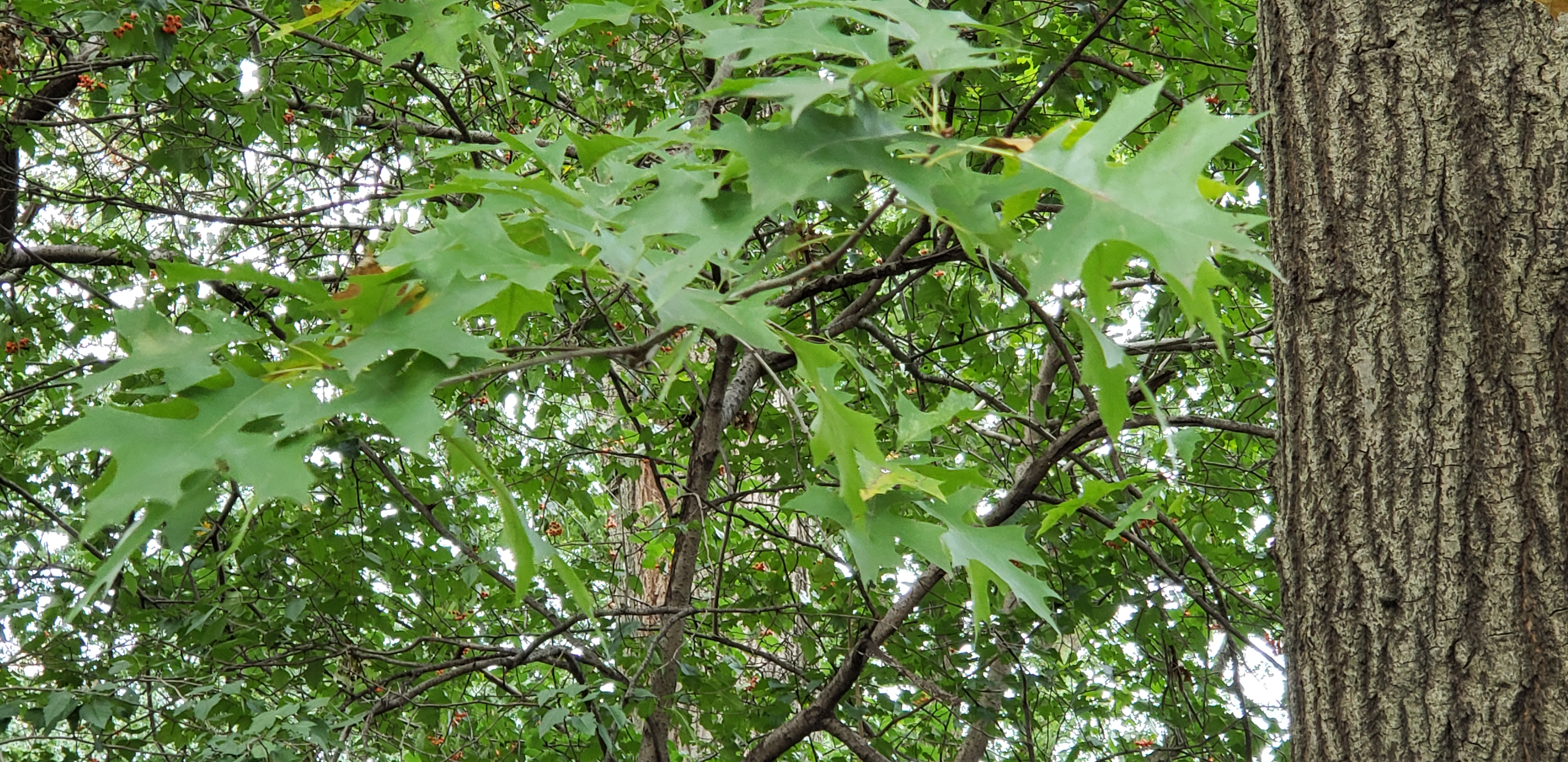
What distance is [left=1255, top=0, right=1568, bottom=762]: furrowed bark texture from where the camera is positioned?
4.22ft

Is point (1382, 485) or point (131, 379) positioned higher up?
point (131, 379)

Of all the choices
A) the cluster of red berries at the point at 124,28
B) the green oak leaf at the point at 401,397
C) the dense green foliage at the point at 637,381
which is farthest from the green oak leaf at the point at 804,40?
the cluster of red berries at the point at 124,28

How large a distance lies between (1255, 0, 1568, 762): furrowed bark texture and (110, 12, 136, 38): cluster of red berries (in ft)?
7.81

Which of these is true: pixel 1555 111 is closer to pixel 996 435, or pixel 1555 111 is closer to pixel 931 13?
pixel 931 13

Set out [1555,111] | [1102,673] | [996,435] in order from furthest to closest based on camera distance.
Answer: [1102,673], [996,435], [1555,111]

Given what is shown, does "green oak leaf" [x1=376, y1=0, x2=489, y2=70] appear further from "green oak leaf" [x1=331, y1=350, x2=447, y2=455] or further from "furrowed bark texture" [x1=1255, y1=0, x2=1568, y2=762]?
"furrowed bark texture" [x1=1255, y1=0, x2=1568, y2=762]

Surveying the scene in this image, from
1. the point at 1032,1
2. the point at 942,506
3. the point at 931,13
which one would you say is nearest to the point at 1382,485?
the point at 942,506

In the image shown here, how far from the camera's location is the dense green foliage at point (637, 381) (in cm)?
71

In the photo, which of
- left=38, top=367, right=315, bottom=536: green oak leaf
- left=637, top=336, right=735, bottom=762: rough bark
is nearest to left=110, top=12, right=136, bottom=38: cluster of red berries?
left=637, top=336, right=735, bottom=762: rough bark

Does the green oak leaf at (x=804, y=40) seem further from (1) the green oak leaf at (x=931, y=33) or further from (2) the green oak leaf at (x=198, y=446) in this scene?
(2) the green oak leaf at (x=198, y=446)

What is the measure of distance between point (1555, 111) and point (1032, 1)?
5.09ft

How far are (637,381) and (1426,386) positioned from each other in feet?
8.04

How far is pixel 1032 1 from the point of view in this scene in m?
2.76

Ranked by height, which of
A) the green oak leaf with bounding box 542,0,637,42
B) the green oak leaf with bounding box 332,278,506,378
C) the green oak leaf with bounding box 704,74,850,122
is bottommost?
the green oak leaf with bounding box 332,278,506,378
